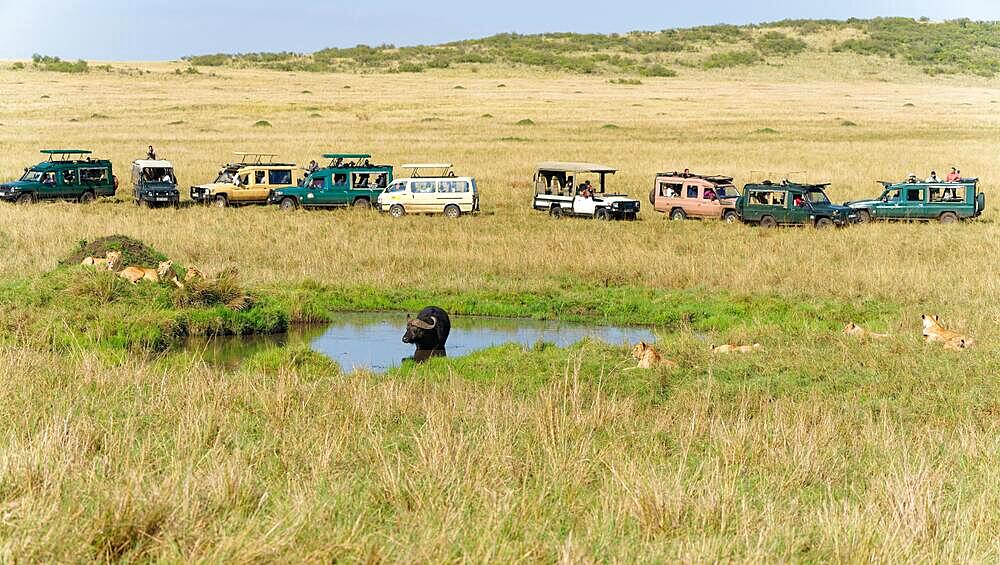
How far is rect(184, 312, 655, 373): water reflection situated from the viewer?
16.5 metres

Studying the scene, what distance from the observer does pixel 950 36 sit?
500 feet

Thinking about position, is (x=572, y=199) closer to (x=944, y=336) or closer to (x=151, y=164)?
(x=151, y=164)

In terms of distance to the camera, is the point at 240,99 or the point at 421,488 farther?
the point at 240,99

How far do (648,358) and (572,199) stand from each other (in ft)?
65.8

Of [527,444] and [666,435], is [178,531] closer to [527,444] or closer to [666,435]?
[527,444]

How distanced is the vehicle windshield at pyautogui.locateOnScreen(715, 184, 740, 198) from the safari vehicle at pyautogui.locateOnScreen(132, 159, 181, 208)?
16.8 metres

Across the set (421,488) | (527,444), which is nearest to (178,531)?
(421,488)

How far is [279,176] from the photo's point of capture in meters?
36.7

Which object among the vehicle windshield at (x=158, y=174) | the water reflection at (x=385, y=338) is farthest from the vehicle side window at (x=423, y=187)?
the water reflection at (x=385, y=338)

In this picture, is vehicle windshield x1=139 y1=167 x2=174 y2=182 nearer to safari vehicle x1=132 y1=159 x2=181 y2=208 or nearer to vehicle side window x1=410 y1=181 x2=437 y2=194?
safari vehicle x1=132 y1=159 x2=181 y2=208

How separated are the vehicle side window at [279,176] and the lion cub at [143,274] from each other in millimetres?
17730

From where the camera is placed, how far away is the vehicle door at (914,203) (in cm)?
3201

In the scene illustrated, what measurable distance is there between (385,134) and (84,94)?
34.8 meters

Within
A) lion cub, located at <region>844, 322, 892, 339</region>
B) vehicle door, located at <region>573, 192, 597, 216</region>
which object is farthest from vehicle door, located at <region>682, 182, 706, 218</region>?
lion cub, located at <region>844, 322, 892, 339</region>
